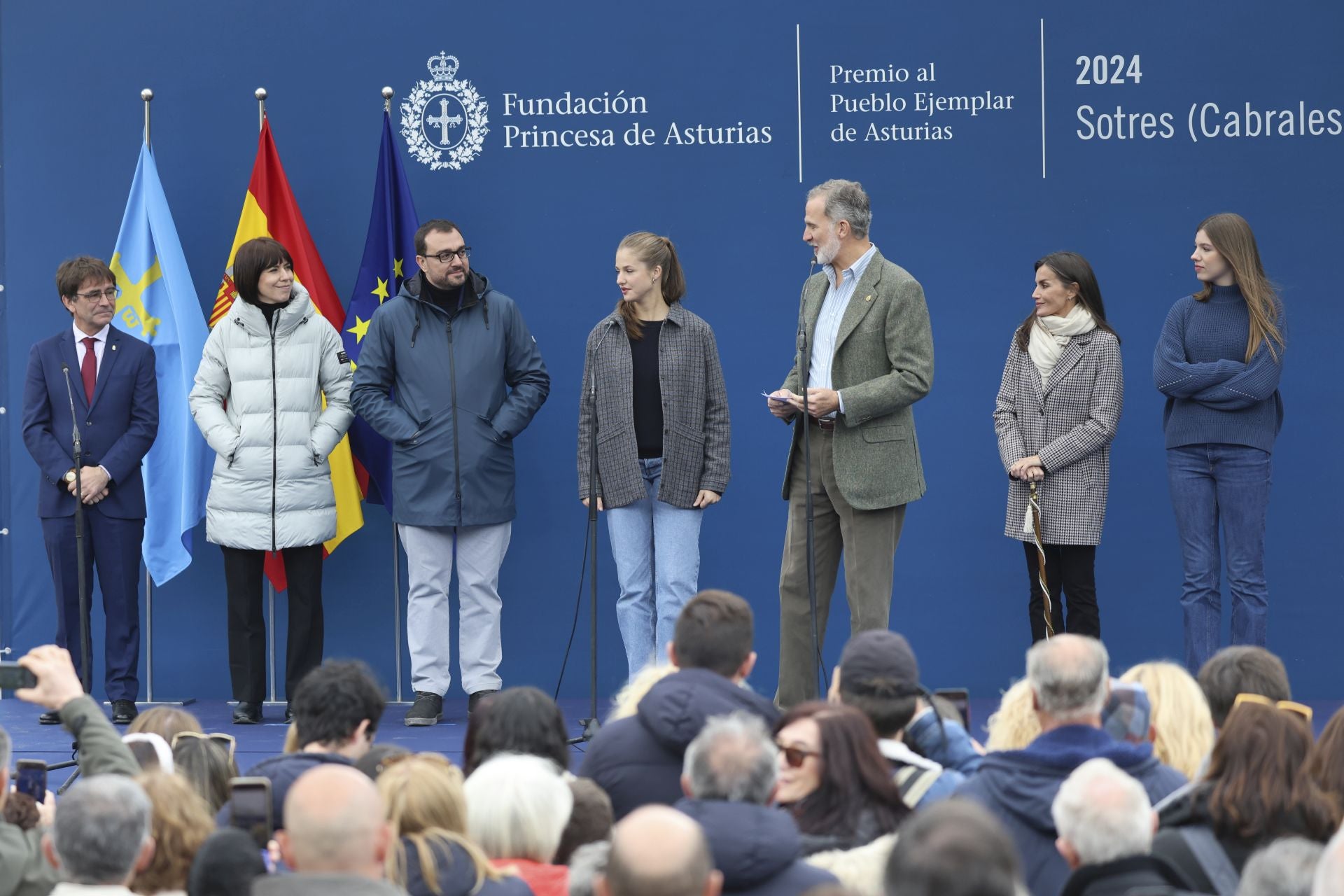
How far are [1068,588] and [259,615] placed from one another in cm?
314

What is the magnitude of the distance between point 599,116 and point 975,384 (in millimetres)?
1923

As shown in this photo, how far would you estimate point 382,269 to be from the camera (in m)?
6.79

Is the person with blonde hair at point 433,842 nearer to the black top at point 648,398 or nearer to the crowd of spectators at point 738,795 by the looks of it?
the crowd of spectators at point 738,795

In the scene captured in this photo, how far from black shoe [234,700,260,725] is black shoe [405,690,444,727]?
1.92 ft

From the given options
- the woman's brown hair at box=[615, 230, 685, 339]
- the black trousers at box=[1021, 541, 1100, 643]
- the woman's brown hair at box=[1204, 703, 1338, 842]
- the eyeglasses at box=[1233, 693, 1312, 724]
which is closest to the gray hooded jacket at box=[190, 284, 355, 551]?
the woman's brown hair at box=[615, 230, 685, 339]

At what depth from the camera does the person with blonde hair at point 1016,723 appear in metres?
3.71

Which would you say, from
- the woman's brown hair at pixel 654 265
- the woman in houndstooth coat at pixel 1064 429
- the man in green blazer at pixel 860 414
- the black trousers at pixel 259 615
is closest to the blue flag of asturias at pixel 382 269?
the black trousers at pixel 259 615

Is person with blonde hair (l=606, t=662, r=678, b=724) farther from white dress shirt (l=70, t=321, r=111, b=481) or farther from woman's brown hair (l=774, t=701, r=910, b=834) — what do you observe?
white dress shirt (l=70, t=321, r=111, b=481)

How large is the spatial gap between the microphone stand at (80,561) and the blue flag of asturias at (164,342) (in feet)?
1.27

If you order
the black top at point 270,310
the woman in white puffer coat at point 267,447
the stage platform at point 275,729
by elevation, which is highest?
the black top at point 270,310

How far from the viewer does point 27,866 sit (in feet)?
9.82

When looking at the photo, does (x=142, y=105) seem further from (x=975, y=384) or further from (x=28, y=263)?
(x=975, y=384)

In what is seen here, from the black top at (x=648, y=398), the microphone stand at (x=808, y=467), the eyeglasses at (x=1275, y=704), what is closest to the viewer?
the eyeglasses at (x=1275, y=704)

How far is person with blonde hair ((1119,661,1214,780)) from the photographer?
3586 mm
